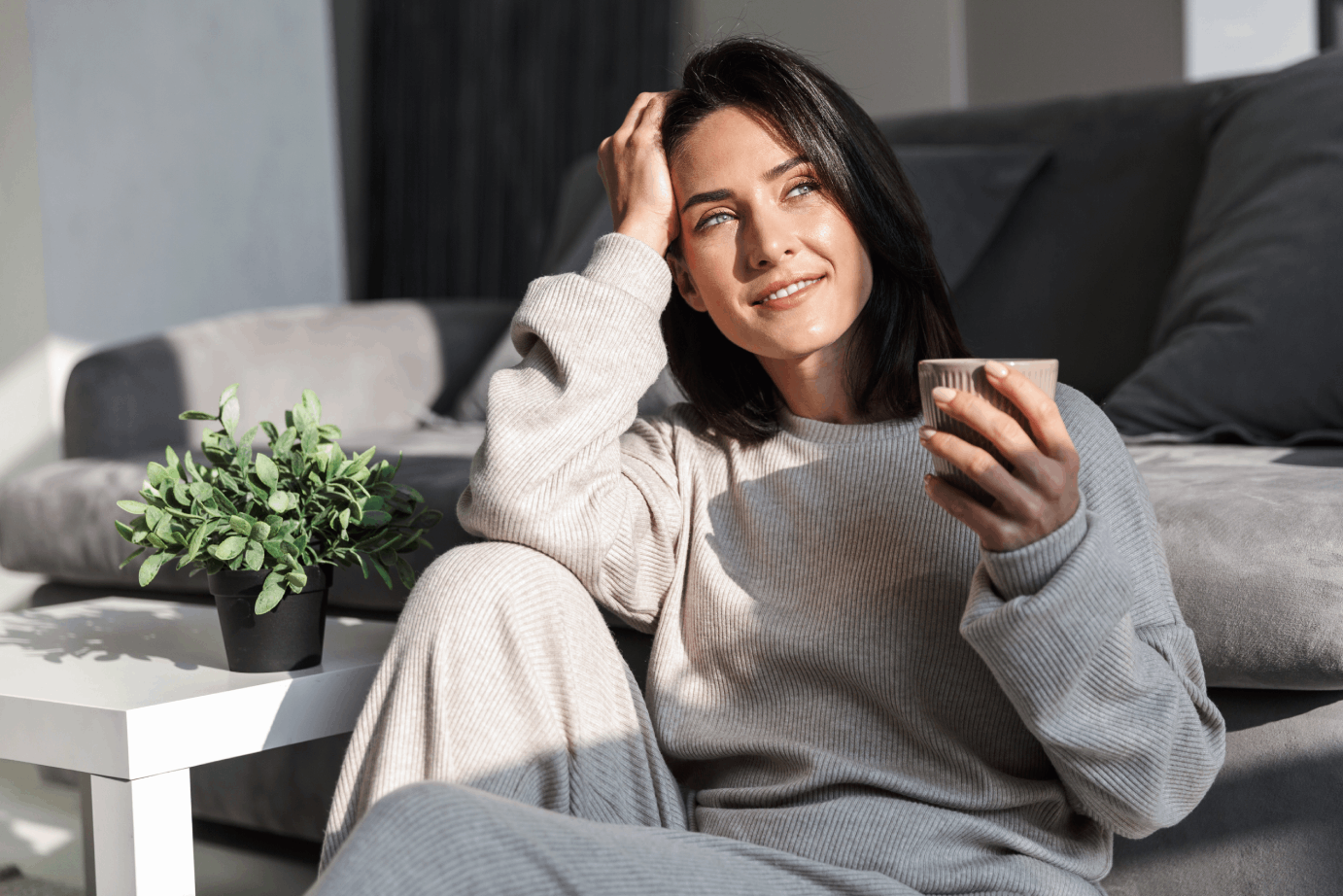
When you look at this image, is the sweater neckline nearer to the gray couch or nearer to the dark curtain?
the gray couch

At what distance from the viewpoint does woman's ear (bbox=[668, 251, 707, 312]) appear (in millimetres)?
1140

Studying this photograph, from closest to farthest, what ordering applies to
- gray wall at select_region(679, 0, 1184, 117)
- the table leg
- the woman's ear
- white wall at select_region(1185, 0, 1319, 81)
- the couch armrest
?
the table leg → the woman's ear → the couch armrest → white wall at select_region(1185, 0, 1319, 81) → gray wall at select_region(679, 0, 1184, 117)

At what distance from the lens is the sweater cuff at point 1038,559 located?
0.77m

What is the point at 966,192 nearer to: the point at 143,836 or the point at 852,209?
the point at 852,209

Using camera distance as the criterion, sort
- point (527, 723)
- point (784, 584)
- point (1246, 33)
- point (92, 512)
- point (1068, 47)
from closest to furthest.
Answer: point (527, 723) → point (784, 584) → point (92, 512) → point (1246, 33) → point (1068, 47)

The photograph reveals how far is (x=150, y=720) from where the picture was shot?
94cm

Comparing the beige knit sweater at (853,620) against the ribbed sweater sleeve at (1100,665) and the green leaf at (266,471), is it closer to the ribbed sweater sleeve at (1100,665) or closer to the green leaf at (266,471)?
the ribbed sweater sleeve at (1100,665)

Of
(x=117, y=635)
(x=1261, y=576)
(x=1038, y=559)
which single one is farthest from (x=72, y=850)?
(x=1261, y=576)

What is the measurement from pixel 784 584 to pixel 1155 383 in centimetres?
76

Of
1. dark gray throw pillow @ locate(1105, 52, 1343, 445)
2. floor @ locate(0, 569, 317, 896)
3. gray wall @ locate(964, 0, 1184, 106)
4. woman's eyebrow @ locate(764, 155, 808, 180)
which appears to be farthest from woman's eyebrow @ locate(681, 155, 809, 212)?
gray wall @ locate(964, 0, 1184, 106)

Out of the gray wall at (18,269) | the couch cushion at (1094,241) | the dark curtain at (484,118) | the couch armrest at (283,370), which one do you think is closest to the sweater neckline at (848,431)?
the couch cushion at (1094,241)

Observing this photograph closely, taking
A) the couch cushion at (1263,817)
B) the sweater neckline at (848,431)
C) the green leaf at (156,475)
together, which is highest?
the sweater neckline at (848,431)

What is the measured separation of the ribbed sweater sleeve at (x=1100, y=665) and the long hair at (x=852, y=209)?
0.78 ft

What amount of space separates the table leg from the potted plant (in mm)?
158
